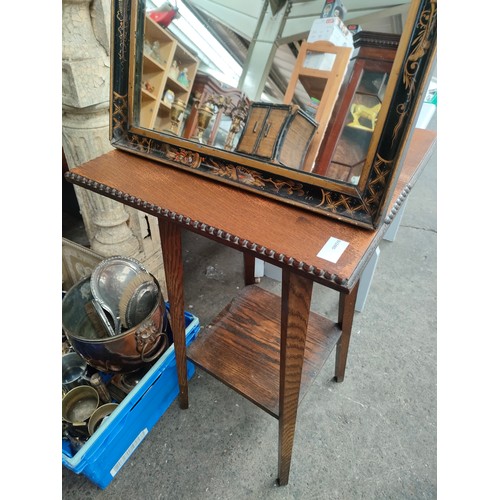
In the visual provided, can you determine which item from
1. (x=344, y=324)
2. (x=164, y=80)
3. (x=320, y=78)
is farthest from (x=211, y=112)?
(x=344, y=324)

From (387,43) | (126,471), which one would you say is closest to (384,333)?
(126,471)

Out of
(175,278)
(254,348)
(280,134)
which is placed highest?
(280,134)

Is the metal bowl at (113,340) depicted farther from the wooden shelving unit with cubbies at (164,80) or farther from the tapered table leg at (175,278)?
the wooden shelving unit with cubbies at (164,80)

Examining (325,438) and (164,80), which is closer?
(164,80)

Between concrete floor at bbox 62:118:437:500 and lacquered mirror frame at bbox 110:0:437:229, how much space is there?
915mm

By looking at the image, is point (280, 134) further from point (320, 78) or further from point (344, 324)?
point (344, 324)

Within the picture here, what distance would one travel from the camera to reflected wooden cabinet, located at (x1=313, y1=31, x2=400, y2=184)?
0.48 metres

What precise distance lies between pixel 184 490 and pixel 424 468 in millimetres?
795

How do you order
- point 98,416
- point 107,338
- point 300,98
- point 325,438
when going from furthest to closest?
point 325,438, point 98,416, point 107,338, point 300,98

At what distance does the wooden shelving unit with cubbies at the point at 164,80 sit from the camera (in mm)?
695

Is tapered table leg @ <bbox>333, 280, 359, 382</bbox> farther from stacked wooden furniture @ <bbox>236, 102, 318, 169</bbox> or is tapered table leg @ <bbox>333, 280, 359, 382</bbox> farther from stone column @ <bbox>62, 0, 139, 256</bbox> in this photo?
stone column @ <bbox>62, 0, 139, 256</bbox>

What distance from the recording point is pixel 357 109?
0.53 meters

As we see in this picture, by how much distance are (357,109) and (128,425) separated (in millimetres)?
1028

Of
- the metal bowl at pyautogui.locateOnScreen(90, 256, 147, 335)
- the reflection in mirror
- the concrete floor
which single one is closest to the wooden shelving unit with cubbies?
the reflection in mirror
